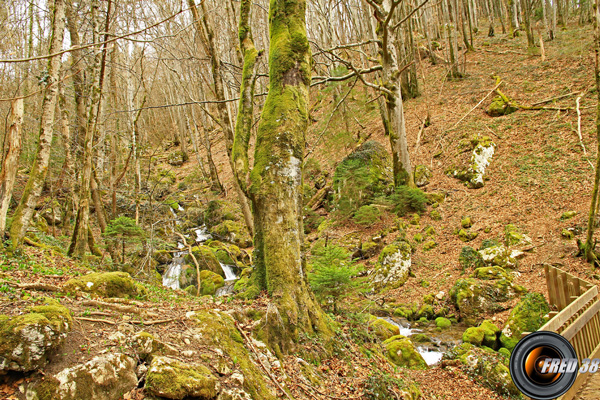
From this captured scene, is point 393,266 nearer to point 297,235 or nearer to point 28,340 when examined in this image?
point 297,235

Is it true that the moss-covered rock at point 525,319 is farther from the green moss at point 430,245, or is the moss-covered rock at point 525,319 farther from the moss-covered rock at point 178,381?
the moss-covered rock at point 178,381

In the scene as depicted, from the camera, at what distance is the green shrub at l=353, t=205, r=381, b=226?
11297 millimetres

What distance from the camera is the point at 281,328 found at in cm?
394

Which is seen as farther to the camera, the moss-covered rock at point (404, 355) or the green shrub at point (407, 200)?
the green shrub at point (407, 200)

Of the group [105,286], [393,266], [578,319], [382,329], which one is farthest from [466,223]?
[105,286]

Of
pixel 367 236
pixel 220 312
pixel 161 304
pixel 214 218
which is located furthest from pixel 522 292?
pixel 214 218

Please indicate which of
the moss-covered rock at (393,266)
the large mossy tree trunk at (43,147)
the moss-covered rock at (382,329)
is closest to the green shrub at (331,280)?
the moss-covered rock at (382,329)

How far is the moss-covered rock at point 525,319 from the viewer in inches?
245

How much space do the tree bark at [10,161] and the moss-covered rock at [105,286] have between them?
257 cm

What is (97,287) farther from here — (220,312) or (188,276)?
(188,276)

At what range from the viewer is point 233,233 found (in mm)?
14711

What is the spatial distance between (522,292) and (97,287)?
27.1 feet

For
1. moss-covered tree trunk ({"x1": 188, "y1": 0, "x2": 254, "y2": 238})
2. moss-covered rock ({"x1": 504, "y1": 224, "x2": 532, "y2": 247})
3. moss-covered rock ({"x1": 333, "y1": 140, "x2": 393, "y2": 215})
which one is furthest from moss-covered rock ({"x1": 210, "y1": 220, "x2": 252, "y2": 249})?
moss-covered rock ({"x1": 504, "y1": 224, "x2": 532, "y2": 247})

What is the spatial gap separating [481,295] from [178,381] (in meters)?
7.31
